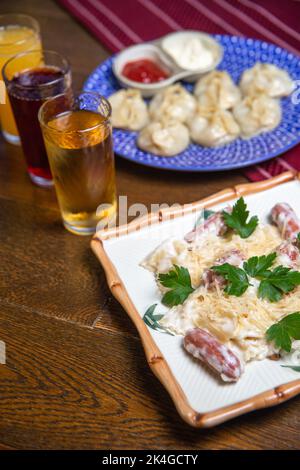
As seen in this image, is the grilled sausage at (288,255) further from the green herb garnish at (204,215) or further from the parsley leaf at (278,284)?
the green herb garnish at (204,215)

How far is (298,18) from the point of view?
2277mm

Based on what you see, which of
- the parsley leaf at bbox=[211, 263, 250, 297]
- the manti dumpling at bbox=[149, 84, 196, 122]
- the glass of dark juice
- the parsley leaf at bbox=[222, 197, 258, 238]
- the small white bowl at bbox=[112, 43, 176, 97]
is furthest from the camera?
the small white bowl at bbox=[112, 43, 176, 97]

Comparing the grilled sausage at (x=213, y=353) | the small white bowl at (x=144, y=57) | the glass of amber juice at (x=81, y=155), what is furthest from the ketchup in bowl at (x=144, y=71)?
the grilled sausage at (x=213, y=353)

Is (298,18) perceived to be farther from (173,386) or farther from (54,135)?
(173,386)

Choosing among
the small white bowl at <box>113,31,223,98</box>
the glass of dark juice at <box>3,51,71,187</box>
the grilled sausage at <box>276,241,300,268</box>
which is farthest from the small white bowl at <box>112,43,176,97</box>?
the grilled sausage at <box>276,241,300,268</box>

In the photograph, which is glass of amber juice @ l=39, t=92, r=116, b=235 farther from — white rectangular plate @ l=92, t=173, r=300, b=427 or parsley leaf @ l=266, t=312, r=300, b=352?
parsley leaf @ l=266, t=312, r=300, b=352

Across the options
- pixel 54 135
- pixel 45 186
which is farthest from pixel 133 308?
pixel 45 186

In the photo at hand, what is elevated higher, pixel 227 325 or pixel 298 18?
pixel 298 18

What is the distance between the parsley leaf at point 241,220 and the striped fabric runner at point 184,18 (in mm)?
1076

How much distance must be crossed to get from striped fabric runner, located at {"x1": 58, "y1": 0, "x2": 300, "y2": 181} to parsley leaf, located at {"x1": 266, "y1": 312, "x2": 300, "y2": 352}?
1387 millimetres

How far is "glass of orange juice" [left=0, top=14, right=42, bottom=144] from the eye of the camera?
1.75 m

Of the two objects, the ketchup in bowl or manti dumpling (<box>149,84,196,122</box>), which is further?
the ketchup in bowl

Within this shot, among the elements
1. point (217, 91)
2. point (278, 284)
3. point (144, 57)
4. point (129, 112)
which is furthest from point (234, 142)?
point (278, 284)

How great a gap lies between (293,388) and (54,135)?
0.82 metres
